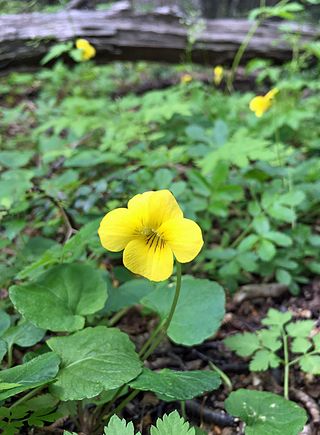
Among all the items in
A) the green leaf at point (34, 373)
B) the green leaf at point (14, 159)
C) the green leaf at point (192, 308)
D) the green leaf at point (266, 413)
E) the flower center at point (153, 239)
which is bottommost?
the green leaf at point (266, 413)

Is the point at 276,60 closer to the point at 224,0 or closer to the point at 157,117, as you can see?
the point at 157,117

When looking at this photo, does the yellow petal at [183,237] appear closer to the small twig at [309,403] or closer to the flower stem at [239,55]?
the small twig at [309,403]

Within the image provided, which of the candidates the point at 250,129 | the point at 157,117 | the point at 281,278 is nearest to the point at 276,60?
the point at 250,129

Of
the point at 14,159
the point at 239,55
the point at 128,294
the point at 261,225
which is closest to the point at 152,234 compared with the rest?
the point at 128,294

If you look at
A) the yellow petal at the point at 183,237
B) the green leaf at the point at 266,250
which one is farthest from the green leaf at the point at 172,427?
the green leaf at the point at 266,250

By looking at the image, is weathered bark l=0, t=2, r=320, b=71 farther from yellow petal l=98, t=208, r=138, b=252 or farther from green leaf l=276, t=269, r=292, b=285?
yellow petal l=98, t=208, r=138, b=252

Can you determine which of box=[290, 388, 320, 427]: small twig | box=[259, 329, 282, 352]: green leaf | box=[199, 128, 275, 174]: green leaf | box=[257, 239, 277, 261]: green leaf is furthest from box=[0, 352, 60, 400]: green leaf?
box=[199, 128, 275, 174]: green leaf

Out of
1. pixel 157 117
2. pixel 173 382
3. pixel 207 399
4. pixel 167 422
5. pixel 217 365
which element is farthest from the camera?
pixel 157 117
